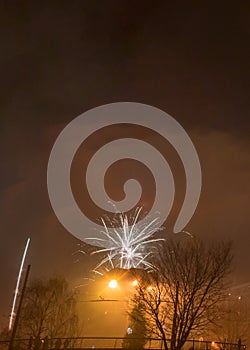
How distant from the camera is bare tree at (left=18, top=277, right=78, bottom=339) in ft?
157

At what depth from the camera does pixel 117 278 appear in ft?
163

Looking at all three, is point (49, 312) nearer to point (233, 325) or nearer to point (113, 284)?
point (113, 284)

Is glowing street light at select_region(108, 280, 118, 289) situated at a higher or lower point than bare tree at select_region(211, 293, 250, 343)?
higher

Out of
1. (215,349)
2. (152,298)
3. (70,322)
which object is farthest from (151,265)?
(70,322)

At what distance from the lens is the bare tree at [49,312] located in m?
48.0

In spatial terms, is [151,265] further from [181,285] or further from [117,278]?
[117,278]

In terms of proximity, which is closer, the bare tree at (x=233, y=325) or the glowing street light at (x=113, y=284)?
the bare tree at (x=233, y=325)

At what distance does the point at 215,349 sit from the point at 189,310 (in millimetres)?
14952

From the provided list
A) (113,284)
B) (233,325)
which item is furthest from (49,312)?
(233,325)

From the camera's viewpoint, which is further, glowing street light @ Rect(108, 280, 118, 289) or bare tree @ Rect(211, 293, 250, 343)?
glowing street light @ Rect(108, 280, 118, 289)

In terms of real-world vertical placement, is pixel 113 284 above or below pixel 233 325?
above

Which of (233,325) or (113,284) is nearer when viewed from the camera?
(233,325)

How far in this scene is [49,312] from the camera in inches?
1949

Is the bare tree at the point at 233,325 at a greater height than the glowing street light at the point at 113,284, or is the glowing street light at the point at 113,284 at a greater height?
the glowing street light at the point at 113,284
